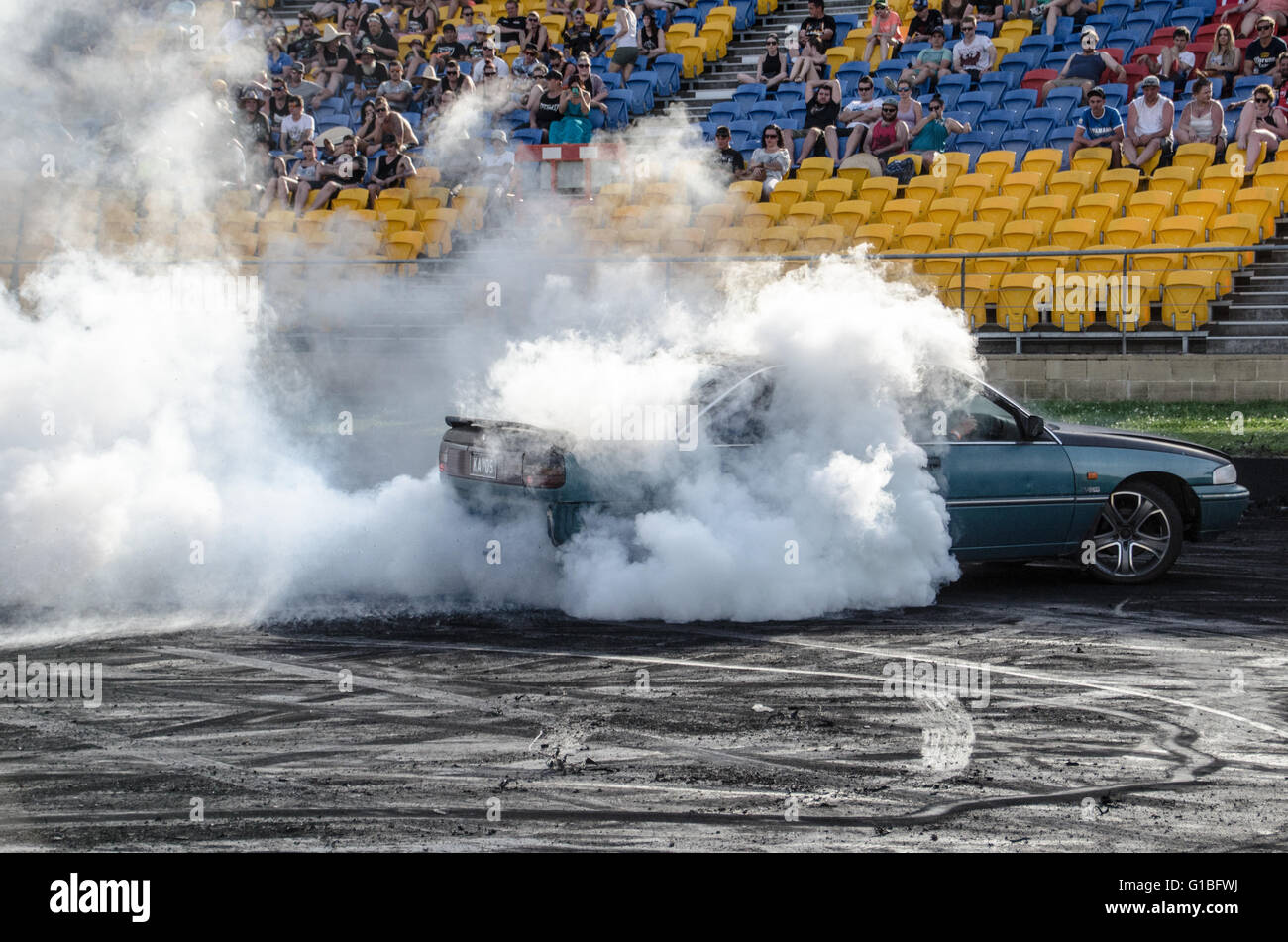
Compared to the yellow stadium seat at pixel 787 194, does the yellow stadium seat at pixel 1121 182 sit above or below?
below

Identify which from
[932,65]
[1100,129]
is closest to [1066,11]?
[932,65]

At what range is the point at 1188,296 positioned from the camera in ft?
47.2

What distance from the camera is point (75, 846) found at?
14.6ft

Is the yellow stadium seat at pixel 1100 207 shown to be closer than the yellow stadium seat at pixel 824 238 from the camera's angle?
Yes

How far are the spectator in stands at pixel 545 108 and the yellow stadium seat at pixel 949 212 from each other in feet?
14.9

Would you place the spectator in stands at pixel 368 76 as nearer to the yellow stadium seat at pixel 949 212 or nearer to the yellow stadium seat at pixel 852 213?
the yellow stadium seat at pixel 852 213

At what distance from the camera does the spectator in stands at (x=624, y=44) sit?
2034 centimetres

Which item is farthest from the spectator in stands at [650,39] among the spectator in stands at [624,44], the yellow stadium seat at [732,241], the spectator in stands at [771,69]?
the yellow stadium seat at [732,241]

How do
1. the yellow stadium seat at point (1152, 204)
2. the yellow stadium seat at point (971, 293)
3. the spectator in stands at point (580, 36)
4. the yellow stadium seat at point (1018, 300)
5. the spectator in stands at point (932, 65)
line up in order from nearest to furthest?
1. the yellow stadium seat at point (1018, 300)
2. the yellow stadium seat at point (971, 293)
3. the yellow stadium seat at point (1152, 204)
4. the spectator in stands at point (932, 65)
5. the spectator in stands at point (580, 36)

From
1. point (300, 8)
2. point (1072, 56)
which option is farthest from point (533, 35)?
point (1072, 56)

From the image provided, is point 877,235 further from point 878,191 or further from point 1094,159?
point 1094,159

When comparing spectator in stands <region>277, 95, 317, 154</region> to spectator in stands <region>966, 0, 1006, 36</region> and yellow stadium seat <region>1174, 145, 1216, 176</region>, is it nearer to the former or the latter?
spectator in stands <region>966, 0, 1006, 36</region>

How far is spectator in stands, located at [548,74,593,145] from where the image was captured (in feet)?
57.2
